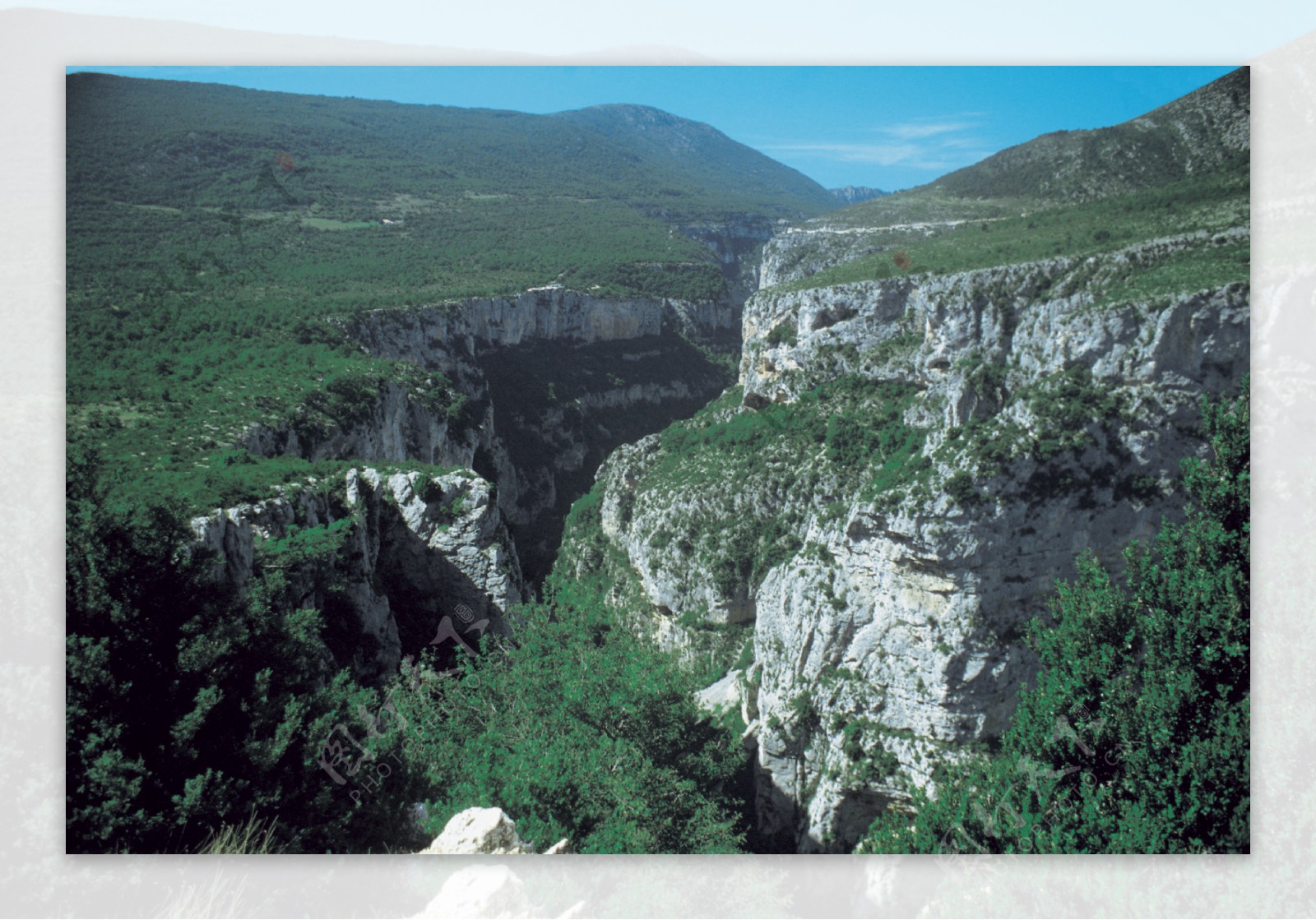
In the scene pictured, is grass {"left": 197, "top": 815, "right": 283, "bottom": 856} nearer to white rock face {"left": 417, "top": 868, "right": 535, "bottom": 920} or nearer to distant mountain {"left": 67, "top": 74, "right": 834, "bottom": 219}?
white rock face {"left": 417, "top": 868, "right": 535, "bottom": 920}

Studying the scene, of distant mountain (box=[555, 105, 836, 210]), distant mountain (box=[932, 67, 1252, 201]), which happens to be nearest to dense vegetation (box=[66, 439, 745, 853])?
distant mountain (box=[932, 67, 1252, 201])

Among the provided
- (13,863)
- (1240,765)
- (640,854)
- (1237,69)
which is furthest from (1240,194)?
(13,863)

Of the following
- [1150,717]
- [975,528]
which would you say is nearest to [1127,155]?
[975,528]

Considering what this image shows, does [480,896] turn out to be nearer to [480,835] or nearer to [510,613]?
[480,835]

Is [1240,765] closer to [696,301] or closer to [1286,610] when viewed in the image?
[1286,610]

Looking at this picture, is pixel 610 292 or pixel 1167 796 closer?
pixel 1167 796
